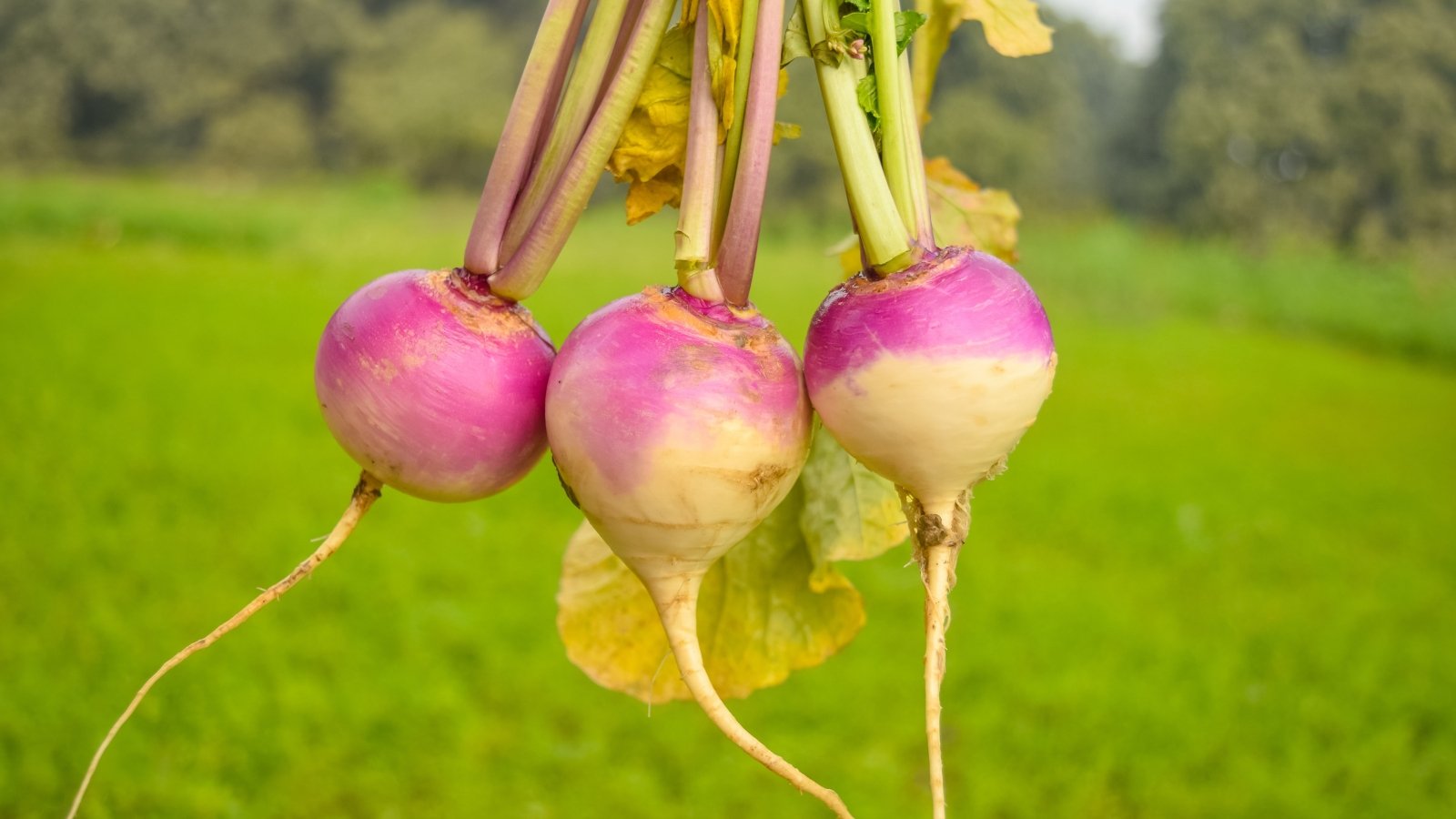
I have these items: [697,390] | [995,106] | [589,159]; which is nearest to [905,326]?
[697,390]

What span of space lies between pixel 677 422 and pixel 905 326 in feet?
0.51

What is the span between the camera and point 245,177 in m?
15.4

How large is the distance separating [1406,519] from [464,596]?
4.07 meters

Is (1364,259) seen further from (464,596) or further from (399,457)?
(399,457)

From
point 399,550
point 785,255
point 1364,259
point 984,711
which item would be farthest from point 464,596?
point 1364,259

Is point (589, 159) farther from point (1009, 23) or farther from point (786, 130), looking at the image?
point (1009, 23)

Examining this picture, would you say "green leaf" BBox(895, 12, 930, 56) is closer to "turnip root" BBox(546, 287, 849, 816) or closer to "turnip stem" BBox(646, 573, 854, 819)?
"turnip root" BBox(546, 287, 849, 816)

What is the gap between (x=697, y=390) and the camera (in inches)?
27.0

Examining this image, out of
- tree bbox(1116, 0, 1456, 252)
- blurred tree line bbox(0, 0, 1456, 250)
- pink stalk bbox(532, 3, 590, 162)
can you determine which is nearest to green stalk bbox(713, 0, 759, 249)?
pink stalk bbox(532, 3, 590, 162)

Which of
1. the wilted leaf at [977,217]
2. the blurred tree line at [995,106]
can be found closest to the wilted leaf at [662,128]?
the wilted leaf at [977,217]

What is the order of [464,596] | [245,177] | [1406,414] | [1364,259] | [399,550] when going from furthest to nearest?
1. [245,177]
2. [1364,259]
3. [1406,414]
4. [399,550]
5. [464,596]

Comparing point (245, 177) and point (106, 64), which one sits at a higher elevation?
point (106, 64)

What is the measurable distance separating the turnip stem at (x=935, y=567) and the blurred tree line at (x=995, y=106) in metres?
9.01

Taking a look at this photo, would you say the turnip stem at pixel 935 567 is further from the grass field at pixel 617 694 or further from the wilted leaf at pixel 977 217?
the grass field at pixel 617 694
